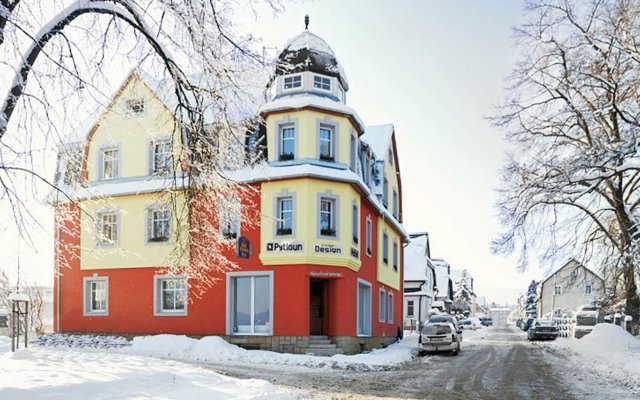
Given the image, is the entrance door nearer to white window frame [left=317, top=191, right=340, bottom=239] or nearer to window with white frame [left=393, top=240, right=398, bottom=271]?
white window frame [left=317, top=191, right=340, bottom=239]

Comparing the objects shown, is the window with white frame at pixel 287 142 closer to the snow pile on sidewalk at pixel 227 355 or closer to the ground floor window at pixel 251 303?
the ground floor window at pixel 251 303

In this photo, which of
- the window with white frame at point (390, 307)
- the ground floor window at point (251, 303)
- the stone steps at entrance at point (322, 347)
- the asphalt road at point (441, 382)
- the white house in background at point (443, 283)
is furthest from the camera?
the white house in background at point (443, 283)

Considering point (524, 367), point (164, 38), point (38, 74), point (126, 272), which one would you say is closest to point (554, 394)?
point (524, 367)

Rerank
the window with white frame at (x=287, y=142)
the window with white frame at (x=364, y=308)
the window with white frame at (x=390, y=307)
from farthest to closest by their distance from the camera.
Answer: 1. the window with white frame at (x=390, y=307)
2. the window with white frame at (x=364, y=308)
3. the window with white frame at (x=287, y=142)

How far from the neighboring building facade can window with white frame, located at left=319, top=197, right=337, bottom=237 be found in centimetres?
4

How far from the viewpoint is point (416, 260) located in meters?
56.1

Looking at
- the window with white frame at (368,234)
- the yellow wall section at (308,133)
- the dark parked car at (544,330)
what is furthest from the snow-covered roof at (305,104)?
the dark parked car at (544,330)

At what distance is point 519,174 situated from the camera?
904 inches

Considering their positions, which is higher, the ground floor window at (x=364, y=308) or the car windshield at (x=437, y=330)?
the ground floor window at (x=364, y=308)

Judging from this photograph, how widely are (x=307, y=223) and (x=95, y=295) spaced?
11085 mm

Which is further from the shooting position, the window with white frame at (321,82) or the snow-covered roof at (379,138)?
the snow-covered roof at (379,138)

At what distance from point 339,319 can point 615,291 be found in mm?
12466

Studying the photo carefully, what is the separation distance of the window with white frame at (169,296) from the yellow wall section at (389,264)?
9.74 m

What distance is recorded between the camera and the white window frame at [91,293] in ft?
88.8
